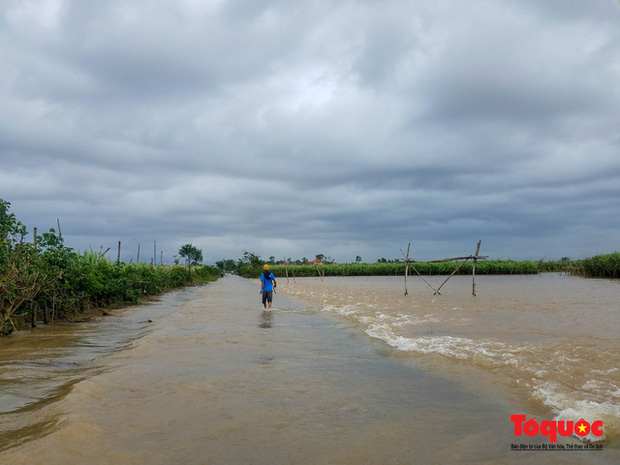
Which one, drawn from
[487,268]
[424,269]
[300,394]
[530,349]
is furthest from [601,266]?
[300,394]

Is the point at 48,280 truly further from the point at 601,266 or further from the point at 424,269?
the point at 424,269

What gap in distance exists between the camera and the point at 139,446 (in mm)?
3391

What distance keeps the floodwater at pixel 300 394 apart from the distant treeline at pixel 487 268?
33.0m

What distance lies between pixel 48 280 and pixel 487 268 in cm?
5690

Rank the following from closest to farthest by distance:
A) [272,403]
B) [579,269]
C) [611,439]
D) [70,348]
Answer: [611,439]
[272,403]
[70,348]
[579,269]

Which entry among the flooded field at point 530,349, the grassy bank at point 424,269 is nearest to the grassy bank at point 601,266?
the grassy bank at point 424,269

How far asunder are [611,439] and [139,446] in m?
4.05

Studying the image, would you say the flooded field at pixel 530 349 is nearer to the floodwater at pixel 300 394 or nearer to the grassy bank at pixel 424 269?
the floodwater at pixel 300 394

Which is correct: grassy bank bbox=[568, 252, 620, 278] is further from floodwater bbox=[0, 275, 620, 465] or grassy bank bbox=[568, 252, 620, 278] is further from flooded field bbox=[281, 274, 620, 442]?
floodwater bbox=[0, 275, 620, 465]

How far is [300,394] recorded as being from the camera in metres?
4.98

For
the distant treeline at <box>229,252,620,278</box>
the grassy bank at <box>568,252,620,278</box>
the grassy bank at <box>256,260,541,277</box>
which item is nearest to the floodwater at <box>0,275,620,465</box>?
the grassy bank at <box>568,252,620,278</box>

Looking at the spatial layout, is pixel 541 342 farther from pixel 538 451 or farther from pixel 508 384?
pixel 538 451

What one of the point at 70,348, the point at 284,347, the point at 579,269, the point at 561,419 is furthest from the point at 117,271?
the point at 579,269

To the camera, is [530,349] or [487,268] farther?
[487,268]
